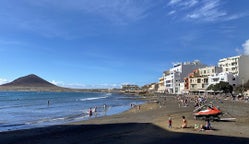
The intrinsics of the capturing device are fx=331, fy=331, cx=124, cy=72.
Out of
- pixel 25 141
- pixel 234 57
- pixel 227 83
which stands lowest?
pixel 25 141

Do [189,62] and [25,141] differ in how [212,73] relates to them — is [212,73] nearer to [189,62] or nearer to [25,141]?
[189,62]

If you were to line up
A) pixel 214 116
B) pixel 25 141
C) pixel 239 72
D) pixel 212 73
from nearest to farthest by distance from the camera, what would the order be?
1. pixel 25 141
2. pixel 214 116
3. pixel 239 72
4. pixel 212 73

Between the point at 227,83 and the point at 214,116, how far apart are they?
281 ft

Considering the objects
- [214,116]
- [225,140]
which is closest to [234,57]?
[214,116]

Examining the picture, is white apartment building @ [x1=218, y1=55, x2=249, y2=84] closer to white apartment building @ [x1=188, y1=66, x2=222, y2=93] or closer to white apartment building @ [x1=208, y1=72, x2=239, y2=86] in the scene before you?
white apartment building @ [x1=208, y1=72, x2=239, y2=86]

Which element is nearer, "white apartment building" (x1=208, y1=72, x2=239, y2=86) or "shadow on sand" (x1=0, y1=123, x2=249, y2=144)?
"shadow on sand" (x1=0, y1=123, x2=249, y2=144)

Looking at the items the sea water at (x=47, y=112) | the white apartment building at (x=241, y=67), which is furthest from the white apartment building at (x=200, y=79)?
the sea water at (x=47, y=112)

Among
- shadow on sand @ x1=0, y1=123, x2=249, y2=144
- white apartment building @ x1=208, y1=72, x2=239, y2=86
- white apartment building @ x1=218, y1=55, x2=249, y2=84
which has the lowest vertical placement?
shadow on sand @ x1=0, y1=123, x2=249, y2=144

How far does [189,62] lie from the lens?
581ft

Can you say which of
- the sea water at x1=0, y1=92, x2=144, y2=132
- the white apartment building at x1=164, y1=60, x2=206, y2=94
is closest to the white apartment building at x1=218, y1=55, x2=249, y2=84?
the white apartment building at x1=164, y1=60, x2=206, y2=94

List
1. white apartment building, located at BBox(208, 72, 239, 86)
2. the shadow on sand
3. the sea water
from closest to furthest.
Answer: the shadow on sand < the sea water < white apartment building, located at BBox(208, 72, 239, 86)

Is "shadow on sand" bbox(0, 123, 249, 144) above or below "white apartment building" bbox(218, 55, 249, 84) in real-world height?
below

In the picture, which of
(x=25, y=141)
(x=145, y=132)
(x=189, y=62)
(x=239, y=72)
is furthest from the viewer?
(x=189, y=62)

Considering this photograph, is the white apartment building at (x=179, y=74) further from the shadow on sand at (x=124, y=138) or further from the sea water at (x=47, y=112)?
the shadow on sand at (x=124, y=138)
